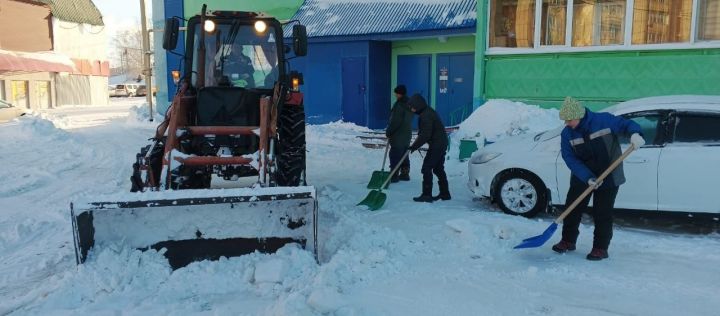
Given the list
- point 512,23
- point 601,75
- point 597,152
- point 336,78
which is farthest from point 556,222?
point 336,78

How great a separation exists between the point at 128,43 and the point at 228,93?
381ft

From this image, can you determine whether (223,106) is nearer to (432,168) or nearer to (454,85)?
(432,168)

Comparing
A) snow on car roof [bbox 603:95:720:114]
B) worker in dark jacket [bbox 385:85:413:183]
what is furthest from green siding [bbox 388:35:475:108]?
snow on car roof [bbox 603:95:720:114]

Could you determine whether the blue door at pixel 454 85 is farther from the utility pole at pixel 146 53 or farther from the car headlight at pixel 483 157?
the utility pole at pixel 146 53

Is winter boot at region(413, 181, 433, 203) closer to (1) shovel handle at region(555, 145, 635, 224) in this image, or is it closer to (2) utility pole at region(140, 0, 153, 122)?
(1) shovel handle at region(555, 145, 635, 224)

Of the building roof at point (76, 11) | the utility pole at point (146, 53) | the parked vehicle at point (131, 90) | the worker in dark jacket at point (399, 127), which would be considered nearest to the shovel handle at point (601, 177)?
the worker in dark jacket at point (399, 127)

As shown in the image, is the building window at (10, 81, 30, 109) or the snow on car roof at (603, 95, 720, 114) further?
the building window at (10, 81, 30, 109)

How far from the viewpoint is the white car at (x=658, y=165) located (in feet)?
19.8

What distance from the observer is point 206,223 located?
5.03 m

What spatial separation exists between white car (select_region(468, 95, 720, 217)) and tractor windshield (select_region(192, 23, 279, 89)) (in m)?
3.29

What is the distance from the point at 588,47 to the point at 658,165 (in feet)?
21.3

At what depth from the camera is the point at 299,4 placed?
59.7ft

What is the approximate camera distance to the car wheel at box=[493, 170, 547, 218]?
22.6ft

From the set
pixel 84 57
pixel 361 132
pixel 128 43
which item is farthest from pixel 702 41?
pixel 128 43
